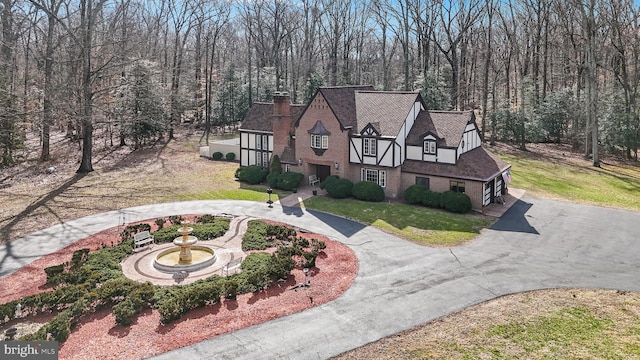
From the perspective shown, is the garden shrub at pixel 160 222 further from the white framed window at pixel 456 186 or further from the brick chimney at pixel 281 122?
the white framed window at pixel 456 186

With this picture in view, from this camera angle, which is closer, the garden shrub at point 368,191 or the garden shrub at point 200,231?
the garden shrub at point 200,231

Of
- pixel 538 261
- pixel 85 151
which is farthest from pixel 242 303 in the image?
pixel 85 151

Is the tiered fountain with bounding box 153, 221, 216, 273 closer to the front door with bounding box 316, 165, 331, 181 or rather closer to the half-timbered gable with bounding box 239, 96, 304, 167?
the front door with bounding box 316, 165, 331, 181

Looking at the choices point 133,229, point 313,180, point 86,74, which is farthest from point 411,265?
point 86,74

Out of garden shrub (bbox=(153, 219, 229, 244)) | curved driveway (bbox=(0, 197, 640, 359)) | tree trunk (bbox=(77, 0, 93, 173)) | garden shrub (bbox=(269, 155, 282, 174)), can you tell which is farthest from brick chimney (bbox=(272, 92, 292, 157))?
tree trunk (bbox=(77, 0, 93, 173))

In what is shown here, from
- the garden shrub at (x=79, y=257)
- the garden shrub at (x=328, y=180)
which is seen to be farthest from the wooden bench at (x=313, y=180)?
the garden shrub at (x=79, y=257)

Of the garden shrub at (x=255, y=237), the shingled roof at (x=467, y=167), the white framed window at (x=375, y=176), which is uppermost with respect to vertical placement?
the shingled roof at (x=467, y=167)

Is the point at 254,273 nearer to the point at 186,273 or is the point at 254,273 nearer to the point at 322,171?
the point at 186,273
